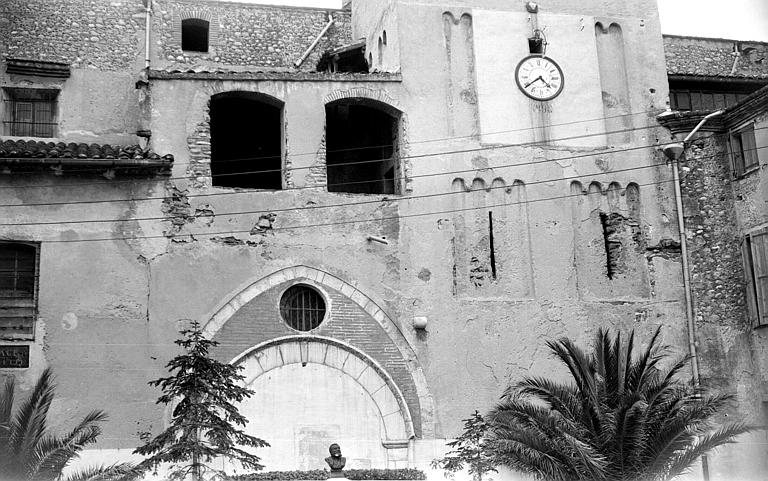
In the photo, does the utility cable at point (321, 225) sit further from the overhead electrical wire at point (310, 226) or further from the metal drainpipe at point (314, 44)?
the metal drainpipe at point (314, 44)

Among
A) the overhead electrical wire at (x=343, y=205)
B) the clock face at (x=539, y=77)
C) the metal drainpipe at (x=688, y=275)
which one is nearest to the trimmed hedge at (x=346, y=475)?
the overhead electrical wire at (x=343, y=205)

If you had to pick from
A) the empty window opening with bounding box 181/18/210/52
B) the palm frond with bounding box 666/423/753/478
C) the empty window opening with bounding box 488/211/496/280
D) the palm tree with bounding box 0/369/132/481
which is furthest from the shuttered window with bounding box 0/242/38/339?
the palm frond with bounding box 666/423/753/478

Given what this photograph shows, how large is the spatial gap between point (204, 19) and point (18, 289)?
963cm

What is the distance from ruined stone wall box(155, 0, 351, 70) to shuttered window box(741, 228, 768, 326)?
11.1 meters

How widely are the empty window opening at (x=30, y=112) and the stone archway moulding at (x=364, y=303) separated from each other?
7.08 meters

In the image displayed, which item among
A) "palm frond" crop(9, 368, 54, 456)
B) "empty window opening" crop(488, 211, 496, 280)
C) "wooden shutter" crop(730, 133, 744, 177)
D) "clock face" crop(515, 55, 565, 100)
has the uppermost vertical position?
"clock face" crop(515, 55, 565, 100)

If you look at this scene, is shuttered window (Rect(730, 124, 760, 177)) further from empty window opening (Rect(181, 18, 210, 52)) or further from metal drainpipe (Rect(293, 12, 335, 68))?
empty window opening (Rect(181, 18, 210, 52))

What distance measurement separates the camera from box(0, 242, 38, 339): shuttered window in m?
19.2

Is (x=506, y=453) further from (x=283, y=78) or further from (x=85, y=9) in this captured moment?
(x=85, y=9)

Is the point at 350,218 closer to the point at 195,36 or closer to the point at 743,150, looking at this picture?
the point at 195,36

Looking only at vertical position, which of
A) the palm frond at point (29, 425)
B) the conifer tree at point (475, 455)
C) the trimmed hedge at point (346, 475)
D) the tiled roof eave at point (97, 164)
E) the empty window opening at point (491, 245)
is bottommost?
the trimmed hedge at point (346, 475)

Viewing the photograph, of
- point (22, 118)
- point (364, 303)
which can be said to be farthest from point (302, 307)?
point (22, 118)

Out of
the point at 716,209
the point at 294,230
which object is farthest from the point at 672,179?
the point at 294,230

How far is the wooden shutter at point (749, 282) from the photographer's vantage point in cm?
2258
